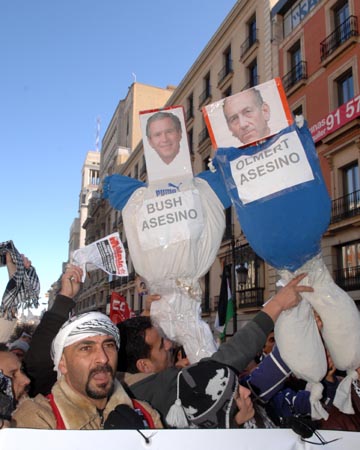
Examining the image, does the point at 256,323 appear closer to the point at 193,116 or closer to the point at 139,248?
the point at 139,248

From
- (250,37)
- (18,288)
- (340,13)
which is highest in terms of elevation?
(250,37)

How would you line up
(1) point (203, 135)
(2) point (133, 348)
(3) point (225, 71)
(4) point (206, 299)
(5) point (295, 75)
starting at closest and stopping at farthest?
(2) point (133, 348)
(5) point (295, 75)
(4) point (206, 299)
(3) point (225, 71)
(1) point (203, 135)

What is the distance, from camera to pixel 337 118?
13016 millimetres

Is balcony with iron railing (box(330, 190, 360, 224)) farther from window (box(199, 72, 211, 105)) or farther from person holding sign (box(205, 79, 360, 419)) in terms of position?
window (box(199, 72, 211, 105))

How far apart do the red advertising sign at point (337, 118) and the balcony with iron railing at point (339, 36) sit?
6.85 ft

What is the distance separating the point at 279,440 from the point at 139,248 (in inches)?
57.6

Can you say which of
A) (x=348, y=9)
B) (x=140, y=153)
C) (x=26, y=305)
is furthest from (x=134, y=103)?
(x=26, y=305)

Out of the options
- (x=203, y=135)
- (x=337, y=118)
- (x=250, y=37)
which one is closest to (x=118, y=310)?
(x=337, y=118)

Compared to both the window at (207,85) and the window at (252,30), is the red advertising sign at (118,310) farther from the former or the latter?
the window at (207,85)

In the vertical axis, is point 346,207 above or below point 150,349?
above

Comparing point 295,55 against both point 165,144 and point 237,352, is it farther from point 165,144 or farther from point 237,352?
point 237,352

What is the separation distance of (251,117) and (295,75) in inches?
567

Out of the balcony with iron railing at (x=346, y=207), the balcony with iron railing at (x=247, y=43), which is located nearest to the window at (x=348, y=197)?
the balcony with iron railing at (x=346, y=207)

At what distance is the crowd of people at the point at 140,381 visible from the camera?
1.57 m
